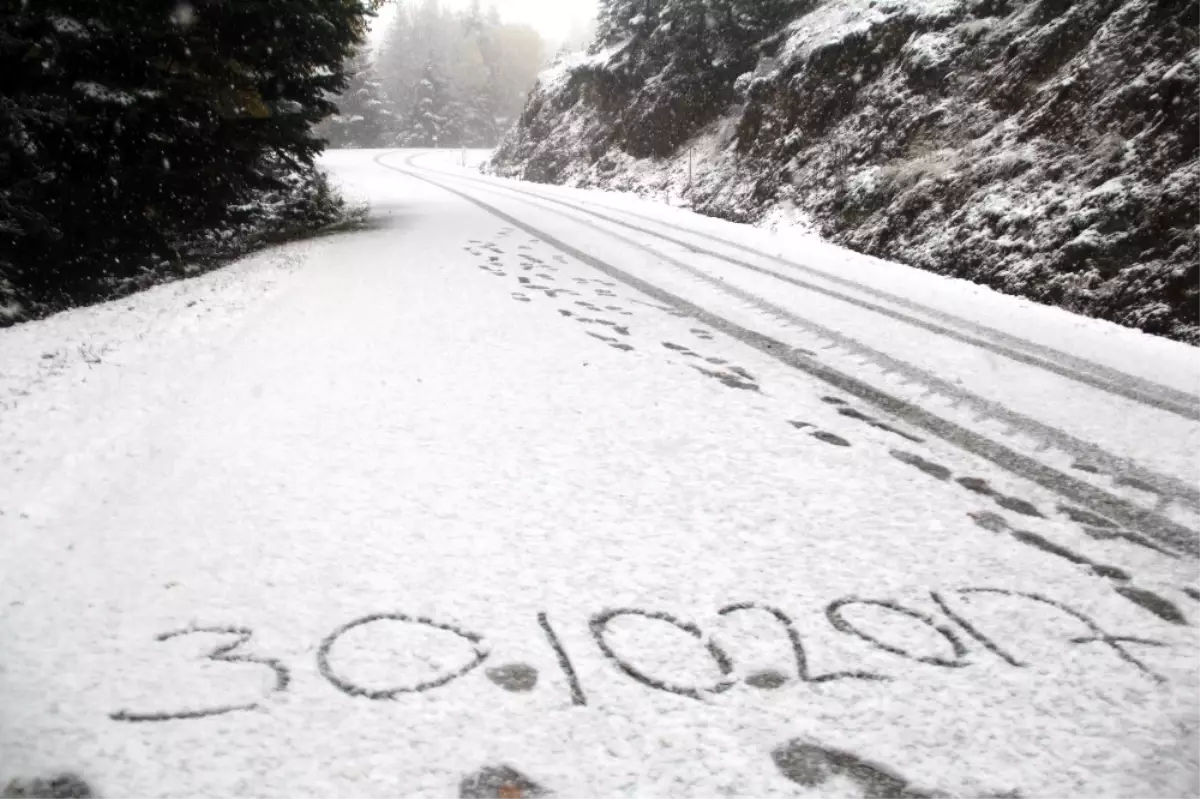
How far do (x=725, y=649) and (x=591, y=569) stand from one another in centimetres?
47

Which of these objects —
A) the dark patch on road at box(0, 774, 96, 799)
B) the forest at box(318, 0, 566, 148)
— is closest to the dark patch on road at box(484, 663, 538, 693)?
the dark patch on road at box(0, 774, 96, 799)

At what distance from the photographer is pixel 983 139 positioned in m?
8.85

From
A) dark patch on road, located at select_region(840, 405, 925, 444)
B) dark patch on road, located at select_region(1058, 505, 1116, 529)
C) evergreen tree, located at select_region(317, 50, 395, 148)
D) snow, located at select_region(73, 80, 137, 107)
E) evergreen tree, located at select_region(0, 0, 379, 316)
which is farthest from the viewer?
evergreen tree, located at select_region(317, 50, 395, 148)

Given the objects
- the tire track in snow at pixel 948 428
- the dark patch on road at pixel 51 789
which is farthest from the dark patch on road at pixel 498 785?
the tire track in snow at pixel 948 428

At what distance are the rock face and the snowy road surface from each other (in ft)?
7.62

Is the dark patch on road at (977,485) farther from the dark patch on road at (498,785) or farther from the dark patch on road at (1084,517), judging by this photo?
the dark patch on road at (498,785)

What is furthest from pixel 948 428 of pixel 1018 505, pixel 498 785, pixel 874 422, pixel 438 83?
pixel 438 83

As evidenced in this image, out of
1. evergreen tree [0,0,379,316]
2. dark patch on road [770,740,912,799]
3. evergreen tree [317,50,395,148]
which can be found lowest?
dark patch on road [770,740,912,799]

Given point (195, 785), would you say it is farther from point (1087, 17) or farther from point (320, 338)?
point (1087, 17)

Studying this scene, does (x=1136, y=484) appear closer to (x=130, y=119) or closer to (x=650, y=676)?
(x=650, y=676)

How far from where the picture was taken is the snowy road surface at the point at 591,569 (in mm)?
1491

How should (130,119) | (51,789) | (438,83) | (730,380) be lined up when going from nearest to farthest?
(51,789) → (730,380) → (130,119) → (438,83)

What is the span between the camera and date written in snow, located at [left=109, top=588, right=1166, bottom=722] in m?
1.66

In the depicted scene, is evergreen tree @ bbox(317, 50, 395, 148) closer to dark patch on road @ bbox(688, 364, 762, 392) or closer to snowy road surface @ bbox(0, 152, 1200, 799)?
snowy road surface @ bbox(0, 152, 1200, 799)
